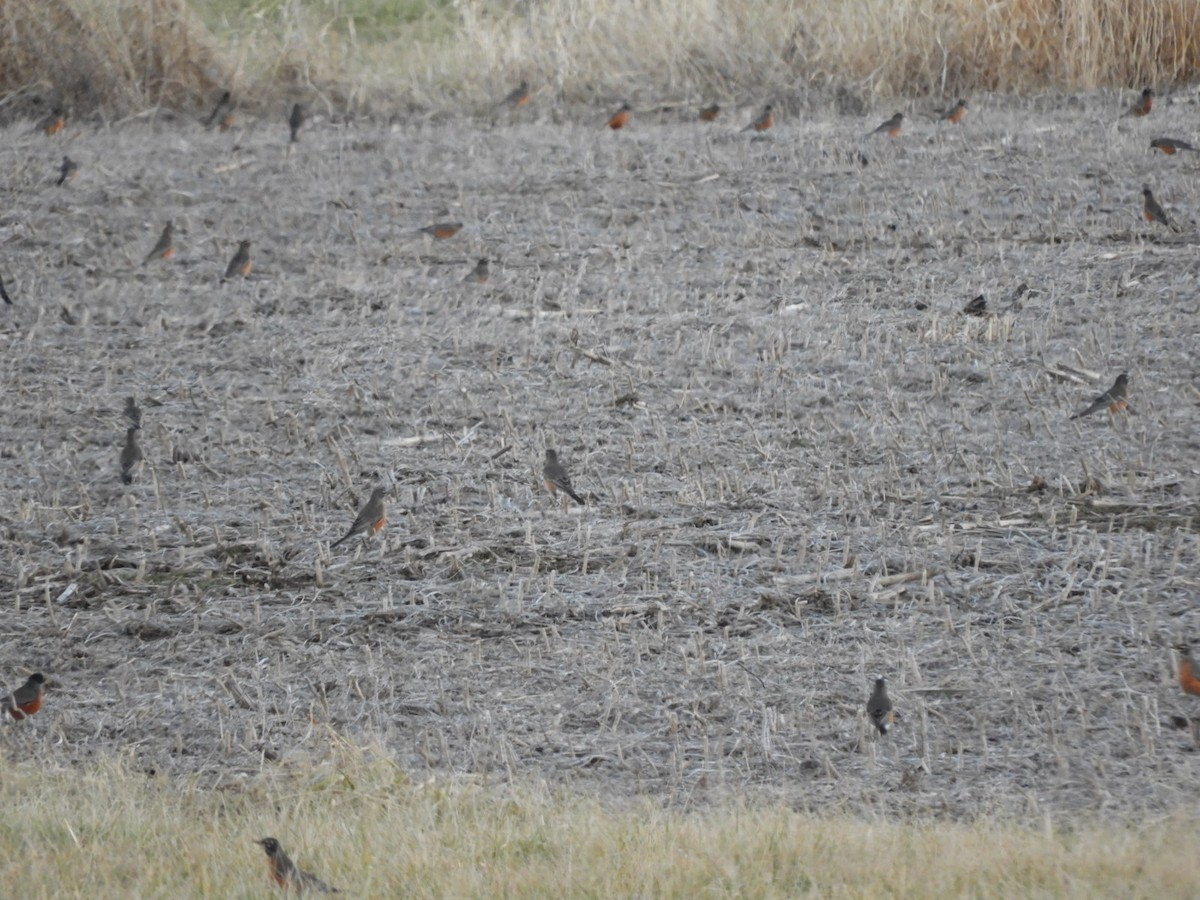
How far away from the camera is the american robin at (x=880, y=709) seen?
5.79 m

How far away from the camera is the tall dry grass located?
1546 centimetres

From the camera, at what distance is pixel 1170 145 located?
12891 millimetres

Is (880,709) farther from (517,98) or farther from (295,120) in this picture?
(517,98)

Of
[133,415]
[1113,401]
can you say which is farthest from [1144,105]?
[133,415]

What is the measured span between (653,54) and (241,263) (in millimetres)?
6083

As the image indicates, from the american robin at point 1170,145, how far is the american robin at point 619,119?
4606 millimetres

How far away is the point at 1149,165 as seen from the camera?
12.8 m

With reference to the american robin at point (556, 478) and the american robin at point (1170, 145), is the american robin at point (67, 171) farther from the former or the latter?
the american robin at point (1170, 145)

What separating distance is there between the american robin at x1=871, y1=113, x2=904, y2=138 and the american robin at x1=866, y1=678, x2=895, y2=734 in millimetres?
8934

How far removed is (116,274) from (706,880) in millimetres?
8702

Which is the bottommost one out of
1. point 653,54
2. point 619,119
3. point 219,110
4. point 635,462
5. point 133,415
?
point 635,462

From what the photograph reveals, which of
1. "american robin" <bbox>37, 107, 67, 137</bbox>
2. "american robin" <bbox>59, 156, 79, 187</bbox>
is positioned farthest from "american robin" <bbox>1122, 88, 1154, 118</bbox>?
"american robin" <bbox>37, 107, 67, 137</bbox>

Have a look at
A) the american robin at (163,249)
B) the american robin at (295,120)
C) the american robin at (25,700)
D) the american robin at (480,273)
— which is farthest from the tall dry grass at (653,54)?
the american robin at (25,700)

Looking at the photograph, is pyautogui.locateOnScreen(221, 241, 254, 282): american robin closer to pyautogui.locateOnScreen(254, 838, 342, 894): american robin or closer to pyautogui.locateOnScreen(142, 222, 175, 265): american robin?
pyautogui.locateOnScreen(142, 222, 175, 265): american robin
